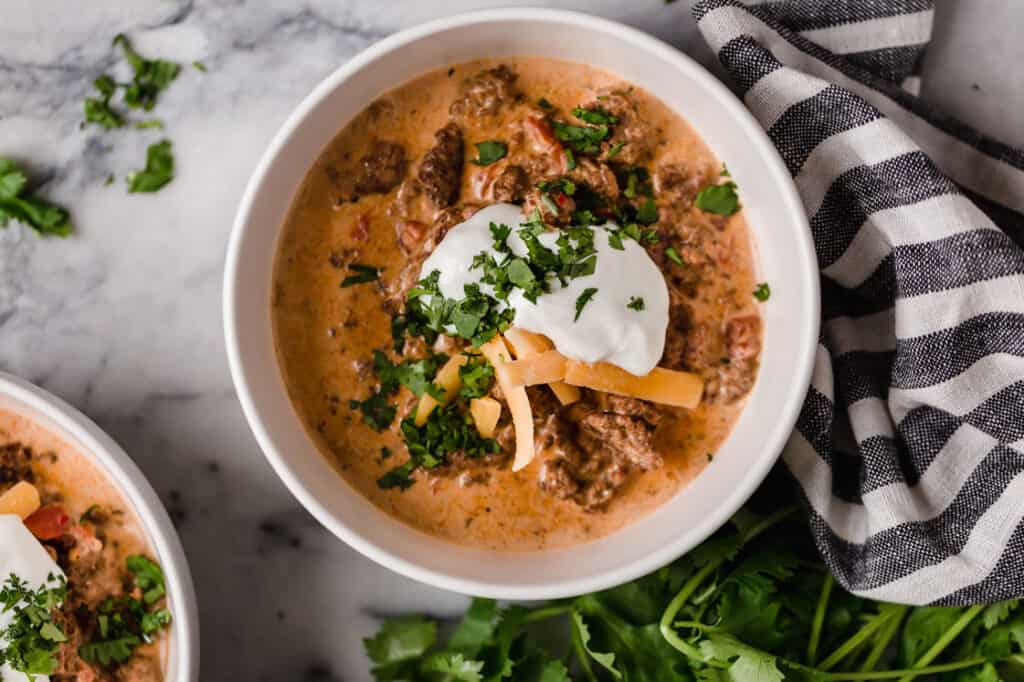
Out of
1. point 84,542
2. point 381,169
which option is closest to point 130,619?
point 84,542

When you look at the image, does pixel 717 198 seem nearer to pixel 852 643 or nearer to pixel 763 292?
pixel 763 292

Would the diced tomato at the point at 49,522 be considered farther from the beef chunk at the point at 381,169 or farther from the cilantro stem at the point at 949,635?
the cilantro stem at the point at 949,635

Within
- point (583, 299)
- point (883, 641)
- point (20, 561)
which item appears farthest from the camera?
point (883, 641)

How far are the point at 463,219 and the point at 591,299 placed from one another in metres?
0.44

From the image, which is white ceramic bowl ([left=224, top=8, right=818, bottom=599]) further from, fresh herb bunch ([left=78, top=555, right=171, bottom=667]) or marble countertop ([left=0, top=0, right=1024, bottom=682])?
fresh herb bunch ([left=78, top=555, right=171, bottom=667])

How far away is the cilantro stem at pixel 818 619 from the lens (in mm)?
3162

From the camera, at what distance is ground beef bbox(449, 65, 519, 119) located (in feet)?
9.68

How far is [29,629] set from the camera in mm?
2967

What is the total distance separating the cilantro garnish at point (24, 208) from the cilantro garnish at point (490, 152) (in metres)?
1.38

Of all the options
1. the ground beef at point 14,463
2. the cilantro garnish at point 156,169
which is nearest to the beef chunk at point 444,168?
the cilantro garnish at point 156,169

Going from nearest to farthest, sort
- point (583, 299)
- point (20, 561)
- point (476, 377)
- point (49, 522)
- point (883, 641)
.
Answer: point (583, 299) → point (476, 377) → point (20, 561) → point (49, 522) → point (883, 641)

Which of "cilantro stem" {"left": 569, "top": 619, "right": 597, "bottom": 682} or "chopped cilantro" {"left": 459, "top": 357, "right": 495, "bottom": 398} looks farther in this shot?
"cilantro stem" {"left": 569, "top": 619, "right": 597, "bottom": 682}

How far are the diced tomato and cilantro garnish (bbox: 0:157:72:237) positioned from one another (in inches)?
34.6

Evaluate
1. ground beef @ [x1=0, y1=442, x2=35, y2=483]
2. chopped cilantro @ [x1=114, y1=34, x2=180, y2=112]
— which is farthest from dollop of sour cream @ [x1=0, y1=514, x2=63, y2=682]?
chopped cilantro @ [x1=114, y1=34, x2=180, y2=112]
